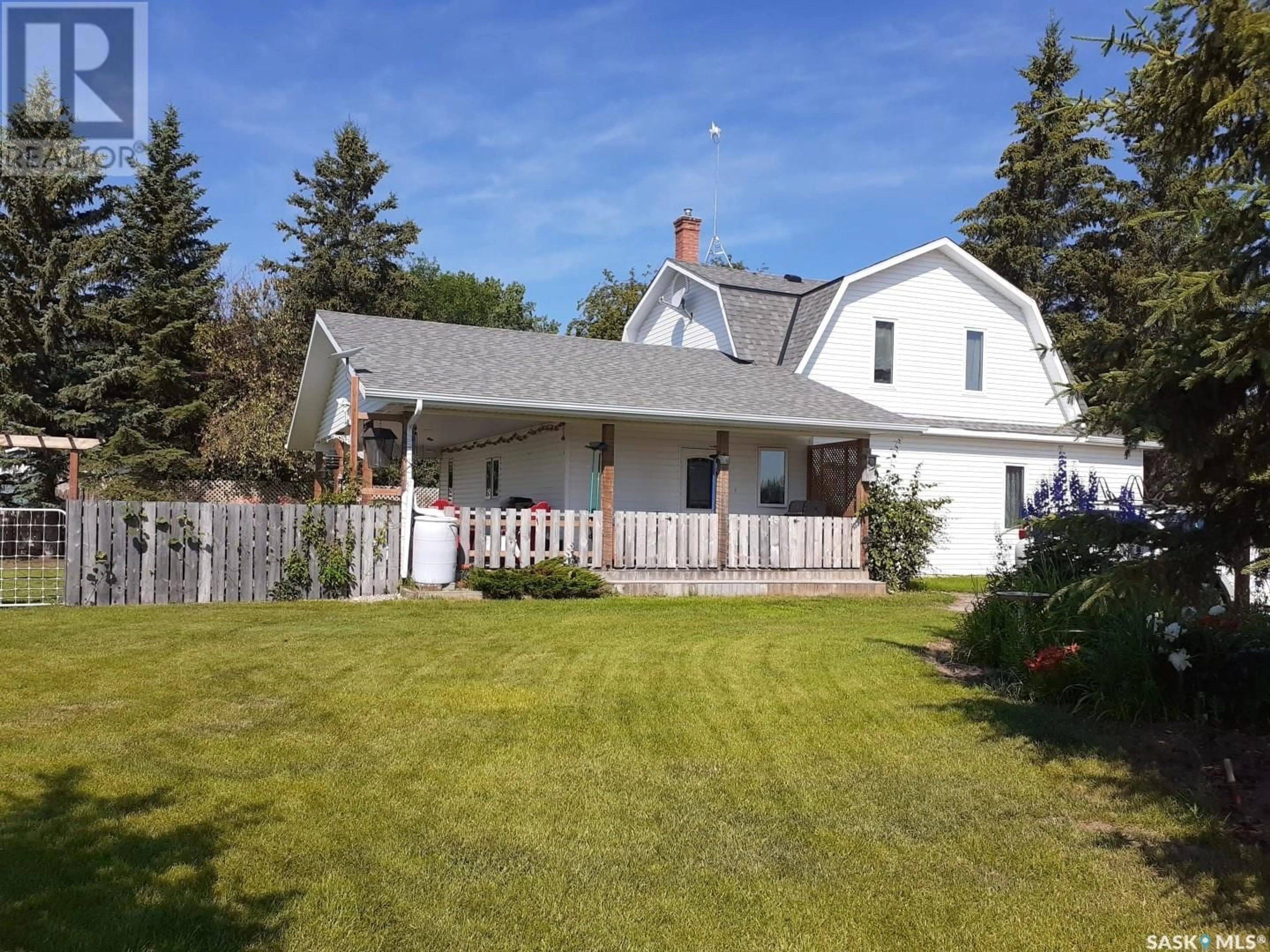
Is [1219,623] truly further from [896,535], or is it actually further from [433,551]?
[896,535]

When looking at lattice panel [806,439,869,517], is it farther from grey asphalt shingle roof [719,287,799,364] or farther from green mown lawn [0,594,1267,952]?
green mown lawn [0,594,1267,952]

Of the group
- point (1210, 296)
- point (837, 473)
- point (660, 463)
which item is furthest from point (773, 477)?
point (1210, 296)

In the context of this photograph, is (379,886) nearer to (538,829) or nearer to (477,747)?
(538,829)

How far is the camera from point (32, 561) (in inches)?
899

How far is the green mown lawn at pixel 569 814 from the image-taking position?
3.71 meters

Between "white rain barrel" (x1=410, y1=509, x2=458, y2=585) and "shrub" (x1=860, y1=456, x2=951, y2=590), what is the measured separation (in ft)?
24.1

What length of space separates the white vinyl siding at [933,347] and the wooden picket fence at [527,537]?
24.9ft

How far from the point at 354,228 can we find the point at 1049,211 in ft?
83.9

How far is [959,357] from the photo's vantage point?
22.5 meters

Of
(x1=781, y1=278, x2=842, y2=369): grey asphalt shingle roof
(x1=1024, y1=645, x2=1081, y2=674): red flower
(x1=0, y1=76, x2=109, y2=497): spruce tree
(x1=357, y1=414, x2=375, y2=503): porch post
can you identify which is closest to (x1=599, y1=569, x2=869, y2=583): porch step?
(x1=357, y1=414, x2=375, y2=503): porch post

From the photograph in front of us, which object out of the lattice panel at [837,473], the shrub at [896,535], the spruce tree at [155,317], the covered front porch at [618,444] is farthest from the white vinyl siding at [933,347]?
the spruce tree at [155,317]

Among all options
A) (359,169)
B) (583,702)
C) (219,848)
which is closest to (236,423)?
(359,169)

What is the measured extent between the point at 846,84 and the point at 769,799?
15.6 m

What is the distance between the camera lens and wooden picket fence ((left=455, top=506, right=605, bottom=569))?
15.0 m
